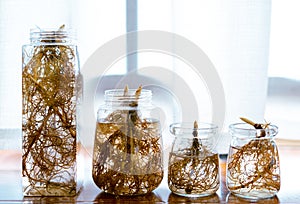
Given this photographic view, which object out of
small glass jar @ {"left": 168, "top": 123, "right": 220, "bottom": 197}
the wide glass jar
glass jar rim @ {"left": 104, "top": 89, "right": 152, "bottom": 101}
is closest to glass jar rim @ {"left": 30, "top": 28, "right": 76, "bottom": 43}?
the wide glass jar

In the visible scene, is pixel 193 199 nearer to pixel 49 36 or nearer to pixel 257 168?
pixel 257 168

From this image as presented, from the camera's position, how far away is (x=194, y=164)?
933 millimetres

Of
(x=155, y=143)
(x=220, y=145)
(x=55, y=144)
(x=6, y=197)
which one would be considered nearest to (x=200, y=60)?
(x=220, y=145)

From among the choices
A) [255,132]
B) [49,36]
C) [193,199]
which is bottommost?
[193,199]

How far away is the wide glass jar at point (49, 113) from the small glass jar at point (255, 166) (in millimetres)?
299

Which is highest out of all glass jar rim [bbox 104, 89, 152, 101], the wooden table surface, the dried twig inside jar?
glass jar rim [bbox 104, 89, 152, 101]

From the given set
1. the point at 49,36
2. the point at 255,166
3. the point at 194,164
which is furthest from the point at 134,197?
the point at 49,36

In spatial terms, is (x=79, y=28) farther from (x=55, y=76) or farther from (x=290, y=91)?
(x=290, y=91)

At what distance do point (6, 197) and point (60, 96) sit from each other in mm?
211

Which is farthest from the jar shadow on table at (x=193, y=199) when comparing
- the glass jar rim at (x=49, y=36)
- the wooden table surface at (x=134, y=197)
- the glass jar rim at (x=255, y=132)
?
the glass jar rim at (x=49, y=36)

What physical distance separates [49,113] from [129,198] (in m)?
0.21

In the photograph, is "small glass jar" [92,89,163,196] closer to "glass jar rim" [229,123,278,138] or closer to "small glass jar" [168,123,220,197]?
"small glass jar" [168,123,220,197]

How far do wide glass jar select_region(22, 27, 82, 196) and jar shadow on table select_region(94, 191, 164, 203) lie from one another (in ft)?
0.19

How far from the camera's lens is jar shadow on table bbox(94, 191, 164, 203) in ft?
3.00
